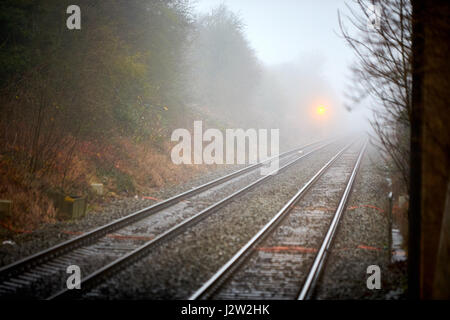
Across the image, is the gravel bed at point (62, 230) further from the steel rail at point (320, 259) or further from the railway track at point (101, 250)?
the steel rail at point (320, 259)

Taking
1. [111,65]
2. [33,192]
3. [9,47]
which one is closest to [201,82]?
[111,65]

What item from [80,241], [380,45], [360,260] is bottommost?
[360,260]

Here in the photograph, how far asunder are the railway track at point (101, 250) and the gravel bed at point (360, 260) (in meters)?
3.31

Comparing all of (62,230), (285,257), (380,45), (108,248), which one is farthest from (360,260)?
(62,230)

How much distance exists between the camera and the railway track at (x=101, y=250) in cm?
487

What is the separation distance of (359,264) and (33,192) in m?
7.87

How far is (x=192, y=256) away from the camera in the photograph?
241 inches

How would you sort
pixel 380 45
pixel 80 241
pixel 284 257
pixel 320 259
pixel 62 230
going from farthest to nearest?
1. pixel 62 230
2. pixel 80 241
3. pixel 284 257
4. pixel 320 259
5. pixel 380 45

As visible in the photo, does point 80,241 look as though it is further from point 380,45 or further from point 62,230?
point 380,45

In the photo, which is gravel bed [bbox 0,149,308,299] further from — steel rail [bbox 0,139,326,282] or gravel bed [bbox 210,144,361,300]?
gravel bed [bbox 210,144,361,300]

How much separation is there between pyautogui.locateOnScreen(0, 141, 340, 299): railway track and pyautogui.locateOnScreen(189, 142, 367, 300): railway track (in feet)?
5.66

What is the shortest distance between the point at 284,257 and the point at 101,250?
3.47 meters

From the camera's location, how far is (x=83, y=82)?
456 inches
